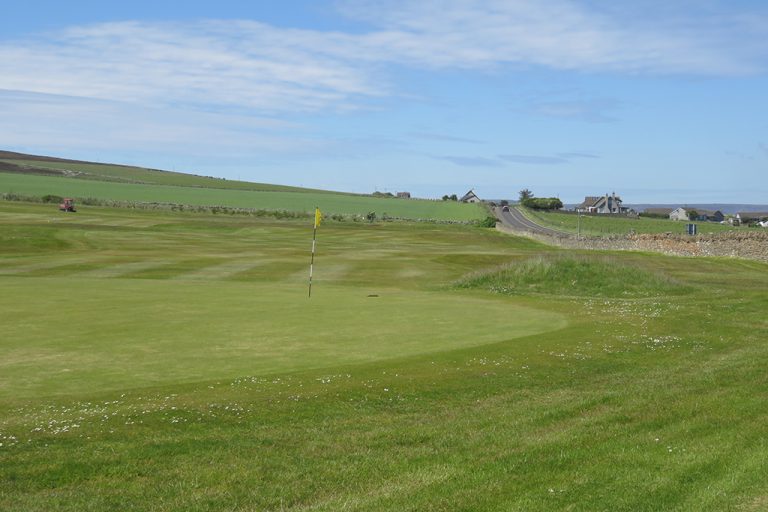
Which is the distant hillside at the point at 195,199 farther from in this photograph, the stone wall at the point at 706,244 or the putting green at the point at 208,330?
the putting green at the point at 208,330

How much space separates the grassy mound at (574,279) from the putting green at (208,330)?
254 inches

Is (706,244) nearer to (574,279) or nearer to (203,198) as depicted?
(574,279)

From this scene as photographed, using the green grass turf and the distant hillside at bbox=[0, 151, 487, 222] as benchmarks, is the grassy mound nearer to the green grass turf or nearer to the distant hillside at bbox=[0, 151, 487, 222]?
the distant hillside at bbox=[0, 151, 487, 222]

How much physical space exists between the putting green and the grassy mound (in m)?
6.44

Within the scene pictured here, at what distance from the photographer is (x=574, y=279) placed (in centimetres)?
3656

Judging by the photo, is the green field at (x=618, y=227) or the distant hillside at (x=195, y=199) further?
the distant hillside at (x=195, y=199)

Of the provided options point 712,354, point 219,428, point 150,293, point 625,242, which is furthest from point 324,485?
point 625,242

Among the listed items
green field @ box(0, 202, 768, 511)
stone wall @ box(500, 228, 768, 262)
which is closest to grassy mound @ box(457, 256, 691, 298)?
green field @ box(0, 202, 768, 511)

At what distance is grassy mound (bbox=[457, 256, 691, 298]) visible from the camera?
1383 inches

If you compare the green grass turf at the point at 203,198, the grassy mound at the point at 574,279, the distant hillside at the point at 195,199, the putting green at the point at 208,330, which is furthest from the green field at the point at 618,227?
the putting green at the point at 208,330

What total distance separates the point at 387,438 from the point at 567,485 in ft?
9.54

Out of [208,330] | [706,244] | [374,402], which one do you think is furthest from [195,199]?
[374,402]

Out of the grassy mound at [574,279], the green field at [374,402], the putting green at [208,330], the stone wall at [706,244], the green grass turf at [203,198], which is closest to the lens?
the green field at [374,402]

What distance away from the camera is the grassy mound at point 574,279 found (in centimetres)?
3512
